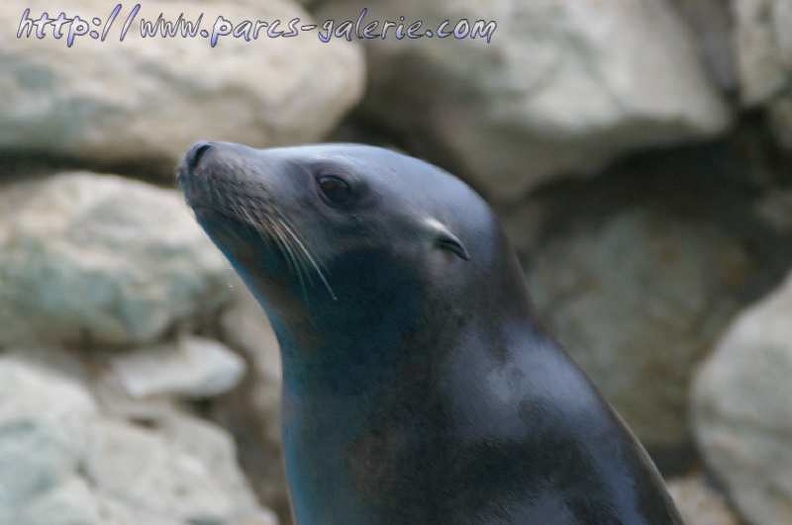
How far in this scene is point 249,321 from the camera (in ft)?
20.6

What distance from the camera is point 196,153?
299cm

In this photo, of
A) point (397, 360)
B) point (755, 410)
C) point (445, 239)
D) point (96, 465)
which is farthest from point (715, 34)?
point (397, 360)

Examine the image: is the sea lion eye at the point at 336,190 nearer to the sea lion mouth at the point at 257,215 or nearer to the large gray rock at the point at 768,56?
the sea lion mouth at the point at 257,215

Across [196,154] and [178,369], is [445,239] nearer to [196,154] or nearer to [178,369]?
[196,154]

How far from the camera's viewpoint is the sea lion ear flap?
2.96m

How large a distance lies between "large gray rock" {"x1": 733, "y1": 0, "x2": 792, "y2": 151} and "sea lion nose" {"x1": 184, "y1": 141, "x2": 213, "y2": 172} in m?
4.43

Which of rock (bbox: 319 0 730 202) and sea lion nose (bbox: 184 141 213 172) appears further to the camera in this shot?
rock (bbox: 319 0 730 202)

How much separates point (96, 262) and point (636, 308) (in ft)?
11.6

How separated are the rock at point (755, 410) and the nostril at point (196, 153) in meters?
4.04

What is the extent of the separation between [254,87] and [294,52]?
1.05ft

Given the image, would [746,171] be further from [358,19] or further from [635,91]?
[358,19]

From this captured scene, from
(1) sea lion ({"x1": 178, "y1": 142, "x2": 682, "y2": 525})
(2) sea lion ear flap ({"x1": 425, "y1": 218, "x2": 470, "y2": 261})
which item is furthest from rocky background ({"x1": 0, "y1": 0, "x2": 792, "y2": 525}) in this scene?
(2) sea lion ear flap ({"x1": 425, "y1": 218, "x2": 470, "y2": 261})

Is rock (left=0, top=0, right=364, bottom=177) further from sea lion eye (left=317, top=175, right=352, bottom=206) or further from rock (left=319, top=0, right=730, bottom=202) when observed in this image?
sea lion eye (left=317, top=175, right=352, bottom=206)

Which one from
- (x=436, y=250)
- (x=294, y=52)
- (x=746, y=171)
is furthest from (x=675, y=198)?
(x=436, y=250)
